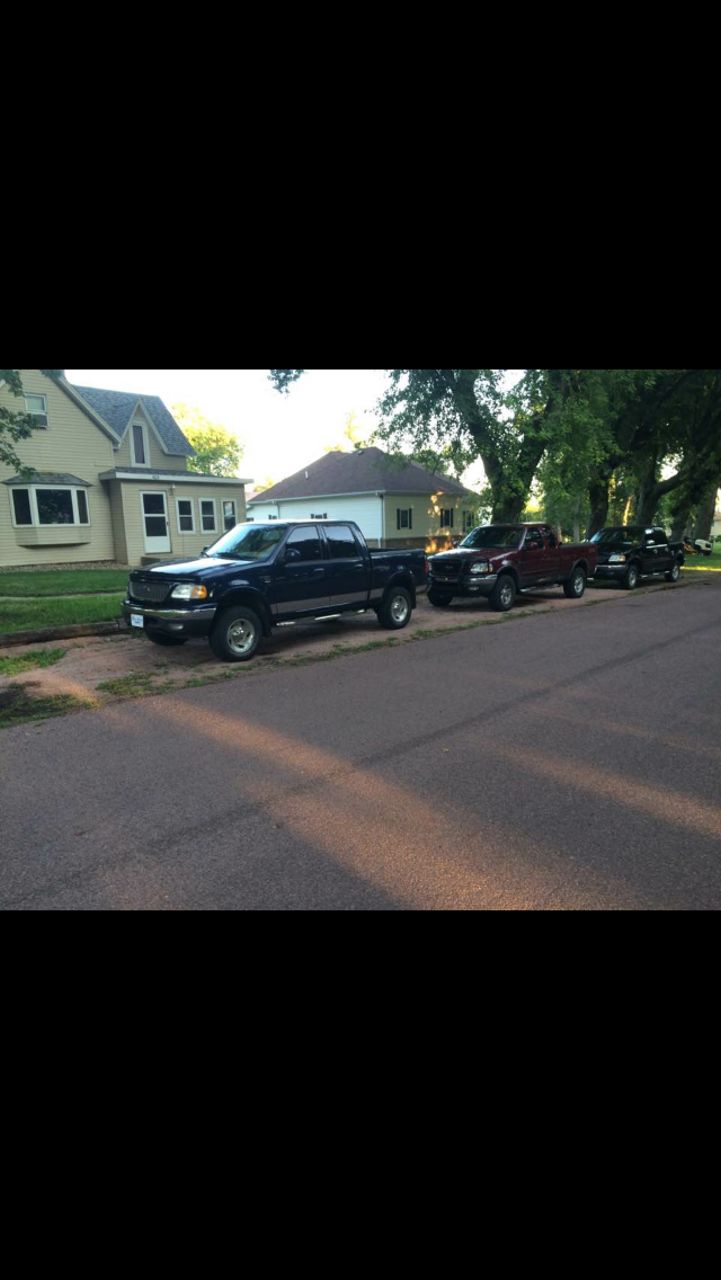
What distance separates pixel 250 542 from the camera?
1045 centimetres

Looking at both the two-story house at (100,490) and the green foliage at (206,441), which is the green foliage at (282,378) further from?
the green foliage at (206,441)

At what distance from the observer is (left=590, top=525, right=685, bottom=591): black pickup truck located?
1928 centimetres

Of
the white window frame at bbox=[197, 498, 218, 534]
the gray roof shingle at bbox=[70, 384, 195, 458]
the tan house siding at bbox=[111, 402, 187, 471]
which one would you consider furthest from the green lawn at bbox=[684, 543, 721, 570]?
the tan house siding at bbox=[111, 402, 187, 471]

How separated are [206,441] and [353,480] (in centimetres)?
3121

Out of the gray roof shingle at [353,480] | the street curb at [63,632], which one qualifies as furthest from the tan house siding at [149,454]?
the street curb at [63,632]

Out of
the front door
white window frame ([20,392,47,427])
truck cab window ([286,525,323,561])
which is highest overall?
→ white window frame ([20,392,47,427])

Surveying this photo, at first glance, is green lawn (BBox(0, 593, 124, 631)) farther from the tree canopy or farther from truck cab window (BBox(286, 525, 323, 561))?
the tree canopy

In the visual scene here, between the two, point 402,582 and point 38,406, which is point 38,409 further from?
point 402,582

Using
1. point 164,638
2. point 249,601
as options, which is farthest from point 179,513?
point 249,601

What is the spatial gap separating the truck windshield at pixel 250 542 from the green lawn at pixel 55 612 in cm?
278

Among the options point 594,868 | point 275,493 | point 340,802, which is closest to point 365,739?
point 340,802

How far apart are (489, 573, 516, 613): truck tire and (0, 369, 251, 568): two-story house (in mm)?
15066
